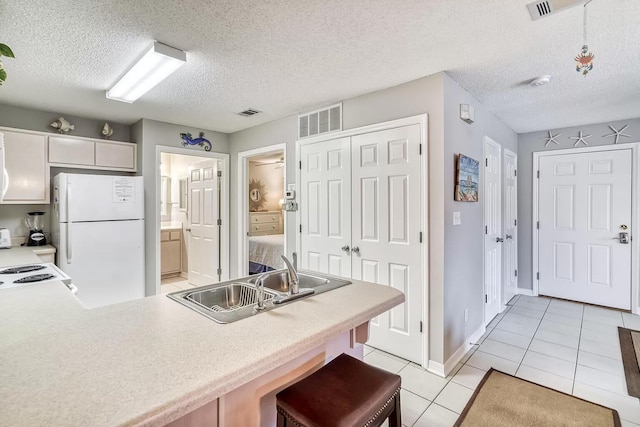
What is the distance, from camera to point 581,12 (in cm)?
170

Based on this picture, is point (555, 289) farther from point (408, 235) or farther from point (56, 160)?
point (56, 160)

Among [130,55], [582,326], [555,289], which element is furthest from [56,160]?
[555,289]

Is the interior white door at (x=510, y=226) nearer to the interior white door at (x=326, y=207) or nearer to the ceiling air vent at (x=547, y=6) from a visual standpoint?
the interior white door at (x=326, y=207)

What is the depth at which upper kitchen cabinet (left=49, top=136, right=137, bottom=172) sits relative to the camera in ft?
11.0

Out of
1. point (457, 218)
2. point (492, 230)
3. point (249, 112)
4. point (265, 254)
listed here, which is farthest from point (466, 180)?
point (265, 254)

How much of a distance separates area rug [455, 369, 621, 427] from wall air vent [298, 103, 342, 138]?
99.9 inches

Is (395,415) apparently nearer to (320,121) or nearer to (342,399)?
(342,399)

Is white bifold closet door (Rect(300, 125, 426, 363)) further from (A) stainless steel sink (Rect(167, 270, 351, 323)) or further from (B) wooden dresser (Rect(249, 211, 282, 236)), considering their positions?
(B) wooden dresser (Rect(249, 211, 282, 236))

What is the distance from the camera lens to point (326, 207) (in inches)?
128

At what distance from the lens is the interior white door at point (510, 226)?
13.1ft

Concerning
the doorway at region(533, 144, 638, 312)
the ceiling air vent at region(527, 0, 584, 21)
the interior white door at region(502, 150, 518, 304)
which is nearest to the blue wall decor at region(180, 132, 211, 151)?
the ceiling air vent at region(527, 0, 584, 21)

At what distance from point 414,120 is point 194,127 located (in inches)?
118

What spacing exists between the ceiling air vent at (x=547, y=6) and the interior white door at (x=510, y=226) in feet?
8.34

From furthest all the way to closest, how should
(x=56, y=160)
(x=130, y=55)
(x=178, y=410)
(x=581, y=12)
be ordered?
1. (x=56, y=160)
2. (x=130, y=55)
3. (x=581, y=12)
4. (x=178, y=410)
